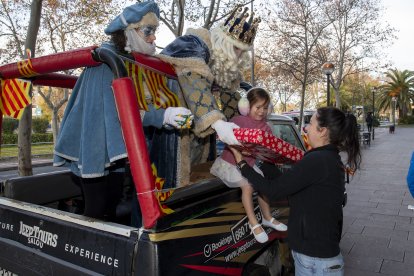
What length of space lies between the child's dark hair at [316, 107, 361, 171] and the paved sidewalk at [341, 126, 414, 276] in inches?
99.1

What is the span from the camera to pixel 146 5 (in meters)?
2.46

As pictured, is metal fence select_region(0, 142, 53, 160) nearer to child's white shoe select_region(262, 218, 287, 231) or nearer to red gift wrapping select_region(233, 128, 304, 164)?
child's white shoe select_region(262, 218, 287, 231)

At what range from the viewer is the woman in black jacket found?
207 centimetres

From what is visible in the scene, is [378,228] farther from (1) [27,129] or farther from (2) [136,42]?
(1) [27,129]

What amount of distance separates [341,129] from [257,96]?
2.90 ft

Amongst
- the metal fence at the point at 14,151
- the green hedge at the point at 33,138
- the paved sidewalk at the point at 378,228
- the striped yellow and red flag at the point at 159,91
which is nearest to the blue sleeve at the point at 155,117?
the striped yellow and red flag at the point at 159,91

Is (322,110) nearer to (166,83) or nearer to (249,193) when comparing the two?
(249,193)

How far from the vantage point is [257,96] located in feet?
9.50

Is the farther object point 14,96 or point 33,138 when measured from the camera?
point 33,138

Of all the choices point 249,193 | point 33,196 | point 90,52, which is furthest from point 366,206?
point 90,52

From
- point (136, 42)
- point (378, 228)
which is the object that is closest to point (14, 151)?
point (378, 228)

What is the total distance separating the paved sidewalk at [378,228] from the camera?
438 centimetres

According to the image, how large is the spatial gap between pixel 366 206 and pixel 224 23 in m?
5.87

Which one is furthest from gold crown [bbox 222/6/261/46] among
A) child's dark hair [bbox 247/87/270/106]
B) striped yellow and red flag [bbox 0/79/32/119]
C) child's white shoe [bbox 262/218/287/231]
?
striped yellow and red flag [bbox 0/79/32/119]
